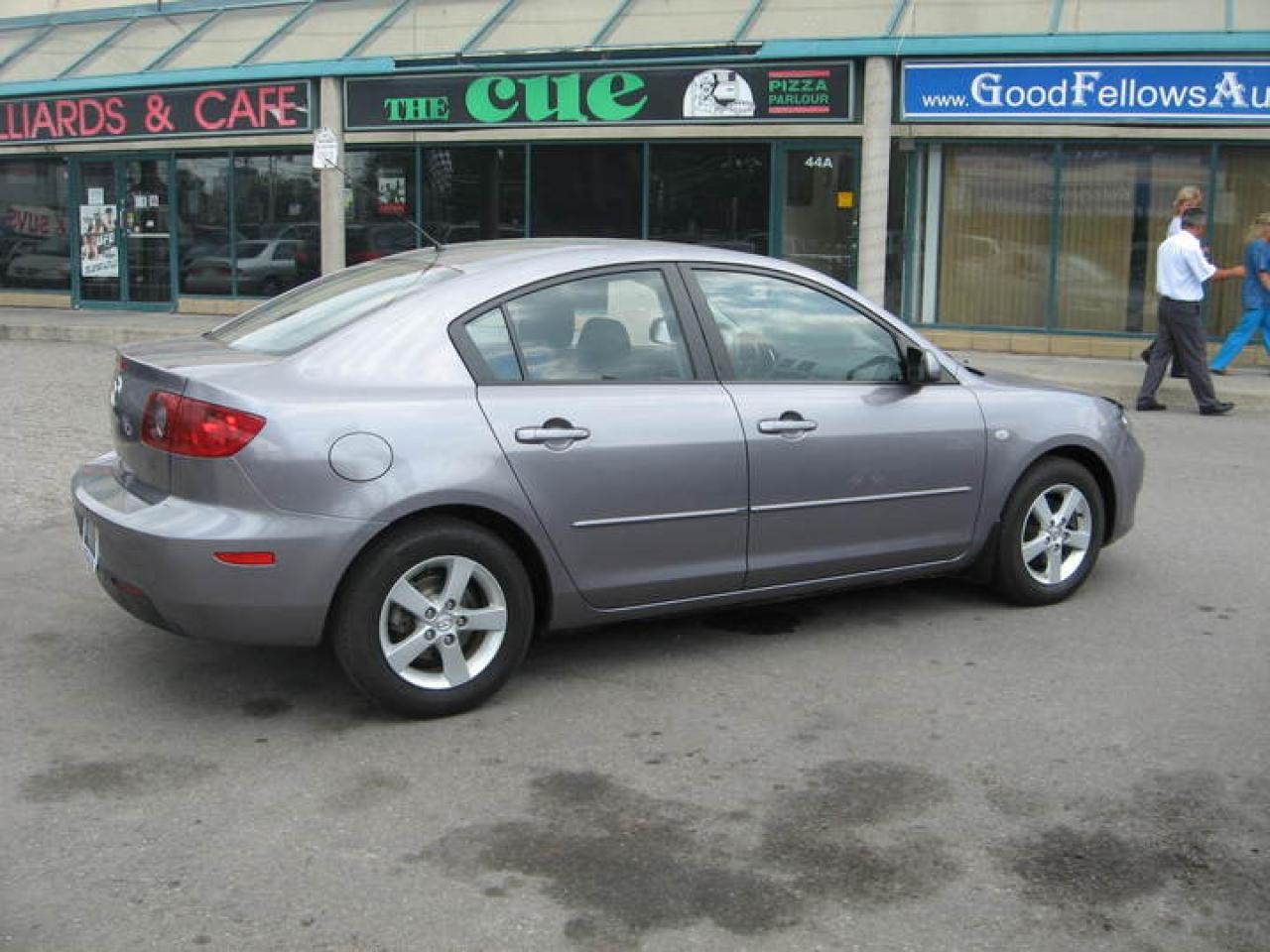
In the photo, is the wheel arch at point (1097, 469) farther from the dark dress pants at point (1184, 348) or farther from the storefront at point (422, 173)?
the storefront at point (422, 173)

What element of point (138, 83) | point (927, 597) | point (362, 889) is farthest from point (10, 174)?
point (362, 889)

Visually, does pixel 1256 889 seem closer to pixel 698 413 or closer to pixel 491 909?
pixel 491 909

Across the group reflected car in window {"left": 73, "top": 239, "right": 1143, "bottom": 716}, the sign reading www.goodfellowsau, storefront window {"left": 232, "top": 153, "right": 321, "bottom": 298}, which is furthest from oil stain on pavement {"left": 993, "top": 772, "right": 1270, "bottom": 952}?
storefront window {"left": 232, "top": 153, "right": 321, "bottom": 298}

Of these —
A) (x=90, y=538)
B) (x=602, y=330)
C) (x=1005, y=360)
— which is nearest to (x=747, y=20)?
(x=1005, y=360)

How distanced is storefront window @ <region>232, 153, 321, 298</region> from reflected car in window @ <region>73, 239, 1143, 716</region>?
15.2 m

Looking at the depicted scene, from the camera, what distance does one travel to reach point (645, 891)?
11.8 feet

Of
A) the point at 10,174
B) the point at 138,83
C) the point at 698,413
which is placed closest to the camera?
the point at 698,413

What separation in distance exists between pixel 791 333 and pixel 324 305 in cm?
176

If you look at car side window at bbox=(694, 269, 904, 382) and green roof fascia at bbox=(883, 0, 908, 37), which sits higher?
green roof fascia at bbox=(883, 0, 908, 37)

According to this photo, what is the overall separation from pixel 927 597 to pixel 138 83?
16324mm

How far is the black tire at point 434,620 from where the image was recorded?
Result: 4.57 m

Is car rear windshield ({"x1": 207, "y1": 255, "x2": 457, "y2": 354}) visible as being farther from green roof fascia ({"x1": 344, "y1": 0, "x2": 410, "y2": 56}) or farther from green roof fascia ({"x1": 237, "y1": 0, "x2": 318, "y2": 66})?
green roof fascia ({"x1": 237, "y1": 0, "x2": 318, "y2": 66})

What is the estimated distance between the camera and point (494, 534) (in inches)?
190

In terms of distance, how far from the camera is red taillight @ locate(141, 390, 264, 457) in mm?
4465
